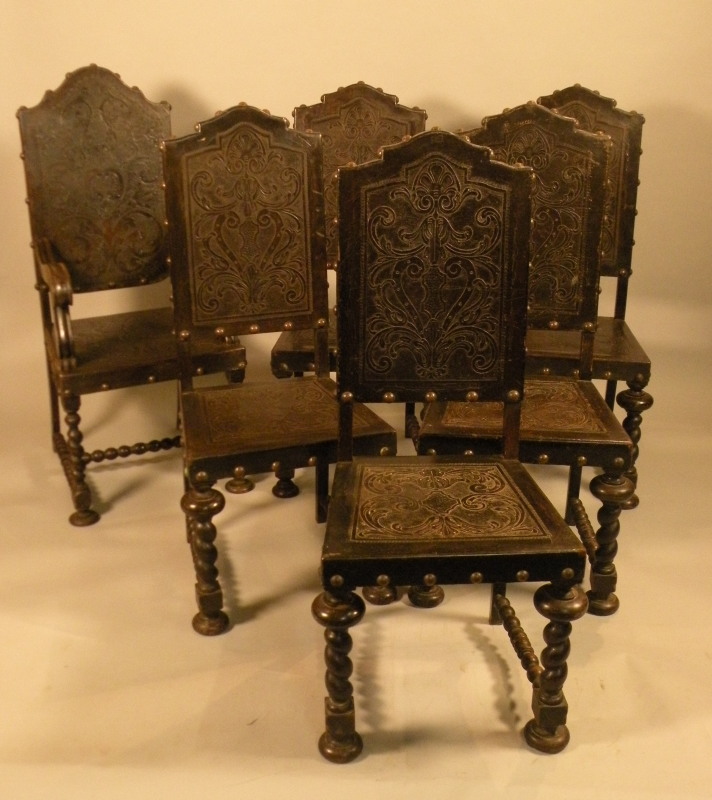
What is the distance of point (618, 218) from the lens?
3420mm

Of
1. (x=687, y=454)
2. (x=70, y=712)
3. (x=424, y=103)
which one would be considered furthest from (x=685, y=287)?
(x=70, y=712)

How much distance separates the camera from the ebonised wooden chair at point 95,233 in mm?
3059

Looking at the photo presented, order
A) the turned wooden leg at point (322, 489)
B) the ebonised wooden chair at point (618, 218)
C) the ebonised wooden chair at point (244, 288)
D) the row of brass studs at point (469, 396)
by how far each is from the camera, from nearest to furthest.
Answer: the row of brass studs at point (469, 396) → the ebonised wooden chair at point (244, 288) → the turned wooden leg at point (322, 489) → the ebonised wooden chair at point (618, 218)

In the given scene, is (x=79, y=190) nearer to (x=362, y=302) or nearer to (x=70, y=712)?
(x=362, y=302)

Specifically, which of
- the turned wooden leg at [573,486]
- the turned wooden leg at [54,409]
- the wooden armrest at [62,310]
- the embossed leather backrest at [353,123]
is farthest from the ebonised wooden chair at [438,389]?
the turned wooden leg at [54,409]

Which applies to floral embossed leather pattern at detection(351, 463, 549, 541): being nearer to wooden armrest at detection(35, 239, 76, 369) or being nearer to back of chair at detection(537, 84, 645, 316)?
wooden armrest at detection(35, 239, 76, 369)

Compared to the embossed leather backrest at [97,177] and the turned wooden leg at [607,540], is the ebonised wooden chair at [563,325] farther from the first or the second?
the embossed leather backrest at [97,177]

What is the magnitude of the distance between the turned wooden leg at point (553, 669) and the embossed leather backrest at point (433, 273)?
52 cm

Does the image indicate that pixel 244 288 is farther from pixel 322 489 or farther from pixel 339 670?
pixel 339 670

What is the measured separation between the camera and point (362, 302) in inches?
88.3

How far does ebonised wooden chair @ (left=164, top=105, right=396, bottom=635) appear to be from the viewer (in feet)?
8.05

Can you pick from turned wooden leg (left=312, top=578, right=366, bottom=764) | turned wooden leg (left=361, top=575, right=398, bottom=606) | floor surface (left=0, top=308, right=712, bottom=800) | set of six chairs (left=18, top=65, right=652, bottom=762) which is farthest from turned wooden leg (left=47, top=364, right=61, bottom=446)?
turned wooden leg (left=312, top=578, right=366, bottom=764)

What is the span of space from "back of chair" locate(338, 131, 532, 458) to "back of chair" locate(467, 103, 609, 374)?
1.80 ft

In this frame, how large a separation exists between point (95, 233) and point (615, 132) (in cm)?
184
